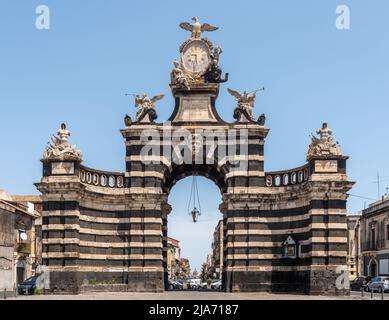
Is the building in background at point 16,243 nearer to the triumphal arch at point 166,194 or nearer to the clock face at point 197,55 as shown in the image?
the triumphal arch at point 166,194

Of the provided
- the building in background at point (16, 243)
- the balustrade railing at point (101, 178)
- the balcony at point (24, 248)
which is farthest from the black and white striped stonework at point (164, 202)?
the balcony at point (24, 248)

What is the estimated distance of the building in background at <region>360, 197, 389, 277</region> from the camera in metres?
78.4

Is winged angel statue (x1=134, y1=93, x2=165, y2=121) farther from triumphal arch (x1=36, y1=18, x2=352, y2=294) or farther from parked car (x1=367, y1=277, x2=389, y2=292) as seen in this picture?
parked car (x1=367, y1=277, x2=389, y2=292)

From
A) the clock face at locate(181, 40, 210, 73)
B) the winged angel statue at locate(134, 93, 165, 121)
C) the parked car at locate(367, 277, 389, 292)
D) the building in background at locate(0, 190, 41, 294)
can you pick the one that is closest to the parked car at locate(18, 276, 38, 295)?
the building in background at locate(0, 190, 41, 294)

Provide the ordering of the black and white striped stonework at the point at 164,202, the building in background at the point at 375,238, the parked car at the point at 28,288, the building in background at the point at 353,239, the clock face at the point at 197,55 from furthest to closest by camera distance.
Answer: the building in background at the point at 353,239
the building in background at the point at 375,238
the clock face at the point at 197,55
the black and white striped stonework at the point at 164,202
the parked car at the point at 28,288

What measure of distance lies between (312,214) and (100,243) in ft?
50.6

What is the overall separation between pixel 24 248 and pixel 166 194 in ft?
70.0

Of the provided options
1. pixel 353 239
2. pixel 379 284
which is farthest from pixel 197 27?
pixel 353 239

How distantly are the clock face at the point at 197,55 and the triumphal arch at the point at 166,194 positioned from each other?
8cm

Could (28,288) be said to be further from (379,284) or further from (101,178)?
(379,284)

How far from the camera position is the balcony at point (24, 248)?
229ft

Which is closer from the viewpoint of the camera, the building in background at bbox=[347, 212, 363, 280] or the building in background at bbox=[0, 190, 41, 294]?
the building in background at bbox=[0, 190, 41, 294]

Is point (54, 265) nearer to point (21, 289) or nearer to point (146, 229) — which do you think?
point (21, 289)
